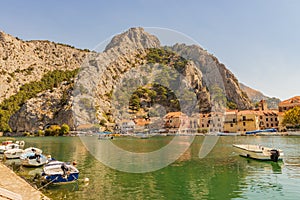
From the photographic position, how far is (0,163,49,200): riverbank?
9898mm

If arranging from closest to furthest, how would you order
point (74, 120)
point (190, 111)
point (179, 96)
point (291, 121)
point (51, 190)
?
1. point (51, 190)
2. point (179, 96)
3. point (291, 121)
4. point (190, 111)
5. point (74, 120)

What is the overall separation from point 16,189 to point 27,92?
134189 millimetres

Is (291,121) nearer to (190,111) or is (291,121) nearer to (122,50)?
(190,111)

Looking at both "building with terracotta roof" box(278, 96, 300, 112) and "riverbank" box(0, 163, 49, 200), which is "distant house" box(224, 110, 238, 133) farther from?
"riverbank" box(0, 163, 49, 200)

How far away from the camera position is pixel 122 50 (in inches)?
4651

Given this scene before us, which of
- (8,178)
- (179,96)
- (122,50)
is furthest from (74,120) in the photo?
(8,178)

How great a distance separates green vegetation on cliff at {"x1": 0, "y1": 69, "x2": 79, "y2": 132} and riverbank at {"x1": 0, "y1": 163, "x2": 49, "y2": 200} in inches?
4332

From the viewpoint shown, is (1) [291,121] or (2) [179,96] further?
(1) [291,121]

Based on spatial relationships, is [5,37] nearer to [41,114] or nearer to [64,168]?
[41,114]

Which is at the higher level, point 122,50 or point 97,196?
point 122,50

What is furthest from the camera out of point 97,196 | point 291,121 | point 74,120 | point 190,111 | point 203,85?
point 203,85

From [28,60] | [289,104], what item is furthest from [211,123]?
[28,60]

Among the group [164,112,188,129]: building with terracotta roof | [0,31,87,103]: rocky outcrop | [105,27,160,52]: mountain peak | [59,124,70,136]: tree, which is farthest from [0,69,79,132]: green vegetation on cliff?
[164,112,188,129]: building with terracotta roof

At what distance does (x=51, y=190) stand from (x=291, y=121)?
8793cm
